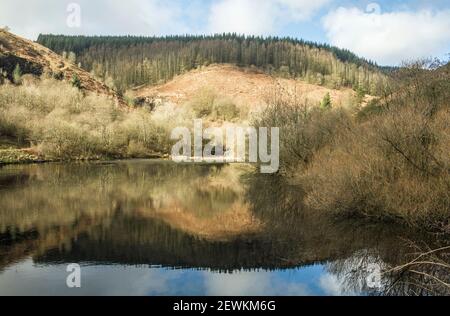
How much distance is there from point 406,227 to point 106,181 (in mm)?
25785

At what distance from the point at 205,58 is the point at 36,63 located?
65033mm

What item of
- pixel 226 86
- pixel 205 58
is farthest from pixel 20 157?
pixel 205 58

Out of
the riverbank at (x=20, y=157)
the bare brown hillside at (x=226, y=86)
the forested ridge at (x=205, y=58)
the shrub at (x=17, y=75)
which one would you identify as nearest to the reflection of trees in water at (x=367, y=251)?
the riverbank at (x=20, y=157)

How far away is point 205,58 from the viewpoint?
163 meters

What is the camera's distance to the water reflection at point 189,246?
487 inches

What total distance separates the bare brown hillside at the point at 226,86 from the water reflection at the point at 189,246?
3903 inches

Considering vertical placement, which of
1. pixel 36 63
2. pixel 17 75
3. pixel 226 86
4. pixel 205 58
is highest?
pixel 205 58

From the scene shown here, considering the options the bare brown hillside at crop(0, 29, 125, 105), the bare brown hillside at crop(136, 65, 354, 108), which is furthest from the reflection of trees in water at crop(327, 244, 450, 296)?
the bare brown hillside at crop(136, 65, 354, 108)

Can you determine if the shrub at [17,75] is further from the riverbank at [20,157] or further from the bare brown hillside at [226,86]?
the bare brown hillside at [226,86]

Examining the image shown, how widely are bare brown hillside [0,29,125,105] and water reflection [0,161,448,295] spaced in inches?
3454

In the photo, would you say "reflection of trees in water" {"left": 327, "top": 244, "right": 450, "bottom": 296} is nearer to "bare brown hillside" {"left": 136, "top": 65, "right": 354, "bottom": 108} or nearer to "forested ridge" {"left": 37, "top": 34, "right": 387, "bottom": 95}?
"bare brown hillside" {"left": 136, "top": 65, "right": 354, "bottom": 108}

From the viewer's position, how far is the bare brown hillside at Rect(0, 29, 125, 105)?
106088 millimetres

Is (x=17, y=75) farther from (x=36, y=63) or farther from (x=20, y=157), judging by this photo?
(x=20, y=157)

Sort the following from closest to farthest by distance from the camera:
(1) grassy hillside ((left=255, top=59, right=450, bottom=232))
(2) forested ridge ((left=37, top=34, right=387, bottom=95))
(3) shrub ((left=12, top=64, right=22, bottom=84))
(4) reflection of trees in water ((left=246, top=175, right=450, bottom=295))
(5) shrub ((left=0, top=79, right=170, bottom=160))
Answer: (4) reflection of trees in water ((left=246, top=175, right=450, bottom=295))
(1) grassy hillside ((left=255, top=59, right=450, bottom=232))
(5) shrub ((left=0, top=79, right=170, bottom=160))
(3) shrub ((left=12, top=64, right=22, bottom=84))
(2) forested ridge ((left=37, top=34, right=387, bottom=95))
